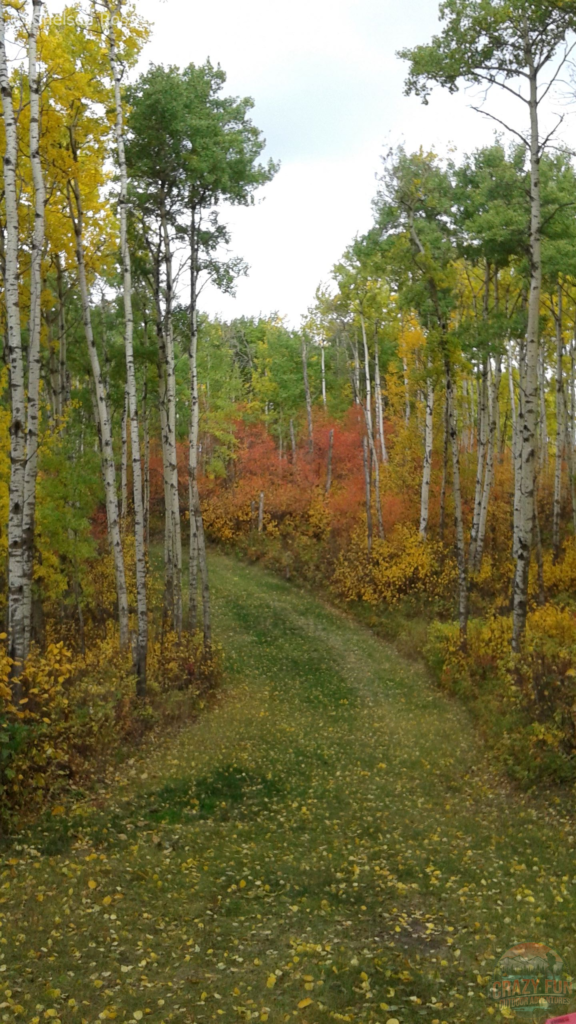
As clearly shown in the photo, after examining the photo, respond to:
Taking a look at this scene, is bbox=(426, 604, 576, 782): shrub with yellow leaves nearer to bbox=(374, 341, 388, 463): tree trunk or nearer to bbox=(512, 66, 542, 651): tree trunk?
bbox=(512, 66, 542, 651): tree trunk

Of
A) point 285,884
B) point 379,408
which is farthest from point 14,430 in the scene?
point 379,408

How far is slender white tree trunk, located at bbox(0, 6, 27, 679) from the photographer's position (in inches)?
349

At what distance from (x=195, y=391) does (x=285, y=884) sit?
36.9 feet

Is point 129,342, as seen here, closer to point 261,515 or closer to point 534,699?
point 534,699

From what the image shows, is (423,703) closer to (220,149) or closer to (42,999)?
(42,999)

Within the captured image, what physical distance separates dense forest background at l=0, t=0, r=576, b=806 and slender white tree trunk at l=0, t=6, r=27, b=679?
0.04 m

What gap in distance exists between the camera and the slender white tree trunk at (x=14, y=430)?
8867mm

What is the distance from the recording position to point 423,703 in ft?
52.3

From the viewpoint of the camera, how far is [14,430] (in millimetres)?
9039

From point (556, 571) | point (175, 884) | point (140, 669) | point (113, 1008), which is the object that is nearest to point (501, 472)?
point (556, 571)

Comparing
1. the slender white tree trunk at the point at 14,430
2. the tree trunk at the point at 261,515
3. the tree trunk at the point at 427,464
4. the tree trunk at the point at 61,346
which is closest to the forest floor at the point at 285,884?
the slender white tree trunk at the point at 14,430

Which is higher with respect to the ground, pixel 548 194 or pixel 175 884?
pixel 548 194

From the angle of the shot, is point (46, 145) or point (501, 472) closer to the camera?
point (46, 145)

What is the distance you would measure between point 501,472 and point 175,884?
2282cm
